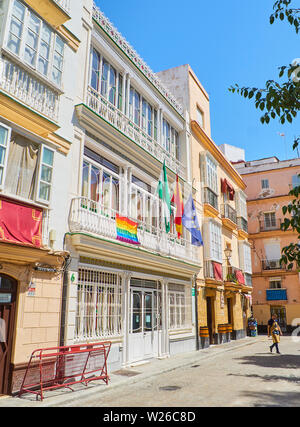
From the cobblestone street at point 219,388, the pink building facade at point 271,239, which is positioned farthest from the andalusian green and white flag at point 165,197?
the pink building facade at point 271,239

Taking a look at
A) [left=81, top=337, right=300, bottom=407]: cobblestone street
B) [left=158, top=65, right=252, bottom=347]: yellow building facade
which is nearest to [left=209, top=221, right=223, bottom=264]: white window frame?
[left=158, top=65, right=252, bottom=347]: yellow building facade

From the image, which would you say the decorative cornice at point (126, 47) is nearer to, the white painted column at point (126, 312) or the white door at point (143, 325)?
the white painted column at point (126, 312)

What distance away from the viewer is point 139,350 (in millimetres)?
12516

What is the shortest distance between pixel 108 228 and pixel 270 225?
84.9 ft

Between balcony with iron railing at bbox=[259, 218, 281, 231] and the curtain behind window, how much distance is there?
28391 mm

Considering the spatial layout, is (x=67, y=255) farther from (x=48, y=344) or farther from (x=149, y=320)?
(x=149, y=320)

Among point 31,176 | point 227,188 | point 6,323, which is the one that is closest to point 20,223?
point 31,176

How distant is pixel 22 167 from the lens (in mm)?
8547

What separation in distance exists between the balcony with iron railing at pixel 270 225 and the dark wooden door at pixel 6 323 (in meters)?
29.1

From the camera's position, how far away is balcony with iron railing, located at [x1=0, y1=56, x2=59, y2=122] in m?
8.20

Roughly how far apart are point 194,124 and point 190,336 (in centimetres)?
1119

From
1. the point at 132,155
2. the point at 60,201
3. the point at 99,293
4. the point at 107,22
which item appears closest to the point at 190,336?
the point at 99,293

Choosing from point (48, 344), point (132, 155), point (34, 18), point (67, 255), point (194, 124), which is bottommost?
point (48, 344)

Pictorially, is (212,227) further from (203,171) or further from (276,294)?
(276,294)
